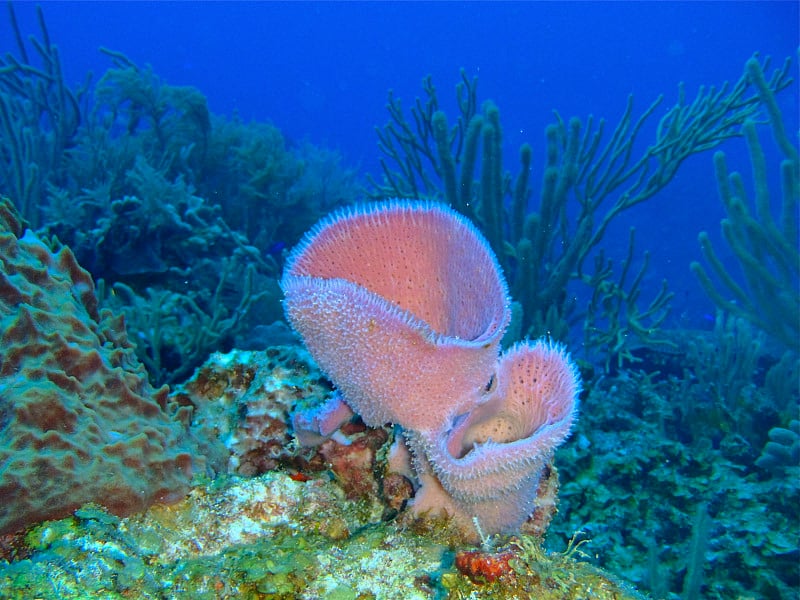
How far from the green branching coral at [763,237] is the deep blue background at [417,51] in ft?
127

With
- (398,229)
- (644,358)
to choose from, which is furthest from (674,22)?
(398,229)

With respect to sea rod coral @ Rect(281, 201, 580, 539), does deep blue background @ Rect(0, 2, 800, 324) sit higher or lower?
higher

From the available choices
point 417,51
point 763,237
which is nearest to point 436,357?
point 763,237

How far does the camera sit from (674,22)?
78938 millimetres

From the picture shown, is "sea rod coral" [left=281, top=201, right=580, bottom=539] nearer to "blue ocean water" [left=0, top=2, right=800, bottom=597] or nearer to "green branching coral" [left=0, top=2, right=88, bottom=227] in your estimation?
"green branching coral" [left=0, top=2, right=88, bottom=227]

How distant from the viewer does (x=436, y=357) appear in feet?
4.69

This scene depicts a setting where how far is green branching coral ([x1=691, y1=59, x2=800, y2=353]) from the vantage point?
5.16 metres

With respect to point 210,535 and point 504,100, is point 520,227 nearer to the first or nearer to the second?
point 210,535

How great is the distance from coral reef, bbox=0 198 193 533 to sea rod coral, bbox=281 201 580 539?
0.54m

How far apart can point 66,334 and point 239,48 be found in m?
113

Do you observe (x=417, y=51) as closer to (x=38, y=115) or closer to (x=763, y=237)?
(x=38, y=115)

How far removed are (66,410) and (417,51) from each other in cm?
10414

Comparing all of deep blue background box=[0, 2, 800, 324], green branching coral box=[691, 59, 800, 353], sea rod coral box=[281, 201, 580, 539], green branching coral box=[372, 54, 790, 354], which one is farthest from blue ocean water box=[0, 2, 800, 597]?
sea rod coral box=[281, 201, 580, 539]

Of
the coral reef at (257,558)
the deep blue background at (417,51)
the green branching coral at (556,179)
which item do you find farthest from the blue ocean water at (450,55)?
the coral reef at (257,558)
